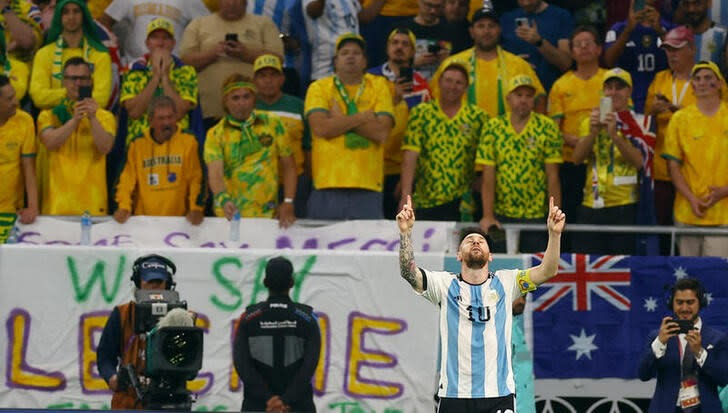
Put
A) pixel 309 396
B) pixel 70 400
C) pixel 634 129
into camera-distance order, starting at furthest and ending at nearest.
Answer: pixel 634 129 → pixel 70 400 → pixel 309 396

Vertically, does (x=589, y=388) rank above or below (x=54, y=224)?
below

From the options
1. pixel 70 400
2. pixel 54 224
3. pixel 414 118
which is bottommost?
pixel 70 400

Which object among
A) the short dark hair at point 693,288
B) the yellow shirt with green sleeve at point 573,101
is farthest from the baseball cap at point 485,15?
the short dark hair at point 693,288

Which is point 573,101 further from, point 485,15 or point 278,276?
point 278,276

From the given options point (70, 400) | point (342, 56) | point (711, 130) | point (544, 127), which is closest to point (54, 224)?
point (70, 400)

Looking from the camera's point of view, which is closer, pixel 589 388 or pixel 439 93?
pixel 589 388

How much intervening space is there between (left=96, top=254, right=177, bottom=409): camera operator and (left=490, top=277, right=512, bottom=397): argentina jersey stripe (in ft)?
8.20

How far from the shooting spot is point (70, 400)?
47.6 ft

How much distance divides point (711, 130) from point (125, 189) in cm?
528

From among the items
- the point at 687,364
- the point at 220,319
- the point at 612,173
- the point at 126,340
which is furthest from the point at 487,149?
the point at 126,340

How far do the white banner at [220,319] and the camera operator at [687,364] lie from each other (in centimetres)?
230

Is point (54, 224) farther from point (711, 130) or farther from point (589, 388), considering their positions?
point (711, 130)

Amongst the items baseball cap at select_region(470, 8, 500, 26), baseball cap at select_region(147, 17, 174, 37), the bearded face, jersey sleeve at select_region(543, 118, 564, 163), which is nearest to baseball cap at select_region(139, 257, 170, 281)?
the bearded face

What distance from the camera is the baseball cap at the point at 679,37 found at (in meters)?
15.8
